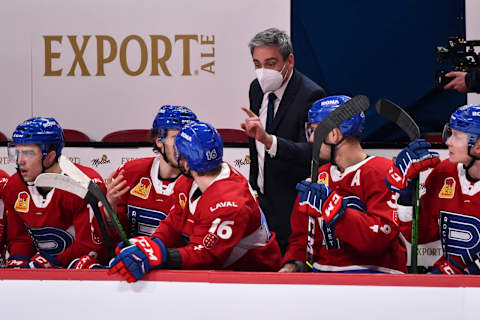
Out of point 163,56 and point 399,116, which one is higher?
point 163,56

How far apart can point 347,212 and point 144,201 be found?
53.0 inches

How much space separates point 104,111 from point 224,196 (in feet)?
11.8

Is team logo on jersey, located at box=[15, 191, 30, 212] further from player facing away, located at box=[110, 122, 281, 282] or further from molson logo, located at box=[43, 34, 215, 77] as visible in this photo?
molson logo, located at box=[43, 34, 215, 77]

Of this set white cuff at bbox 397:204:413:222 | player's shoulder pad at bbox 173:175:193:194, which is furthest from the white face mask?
white cuff at bbox 397:204:413:222

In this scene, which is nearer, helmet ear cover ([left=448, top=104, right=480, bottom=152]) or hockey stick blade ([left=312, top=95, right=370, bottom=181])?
hockey stick blade ([left=312, top=95, right=370, bottom=181])

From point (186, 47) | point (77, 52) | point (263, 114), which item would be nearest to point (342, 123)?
point (263, 114)

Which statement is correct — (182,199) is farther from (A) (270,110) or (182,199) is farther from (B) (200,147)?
(A) (270,110)

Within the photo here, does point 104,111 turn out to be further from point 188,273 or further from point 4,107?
point 188,273

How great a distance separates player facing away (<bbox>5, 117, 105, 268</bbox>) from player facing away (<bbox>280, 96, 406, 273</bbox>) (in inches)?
47.6

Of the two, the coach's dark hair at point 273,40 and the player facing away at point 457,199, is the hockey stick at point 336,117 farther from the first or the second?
the coach's dark hair at point 273,40

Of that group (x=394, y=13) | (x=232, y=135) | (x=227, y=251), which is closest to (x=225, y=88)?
(x=232, y=135)

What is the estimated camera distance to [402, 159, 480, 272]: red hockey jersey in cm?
292

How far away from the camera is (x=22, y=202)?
349cm

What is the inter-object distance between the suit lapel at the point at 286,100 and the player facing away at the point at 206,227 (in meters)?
1.00
